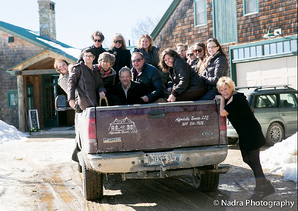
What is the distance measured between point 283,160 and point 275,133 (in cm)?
365

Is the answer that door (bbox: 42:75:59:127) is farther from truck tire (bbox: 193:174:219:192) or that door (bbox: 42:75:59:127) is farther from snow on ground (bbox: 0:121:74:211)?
truck tire (bbox: 193:174:219:192)

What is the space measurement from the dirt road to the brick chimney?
1628 cm

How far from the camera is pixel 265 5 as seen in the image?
48.0 feet

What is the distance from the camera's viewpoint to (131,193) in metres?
6.05

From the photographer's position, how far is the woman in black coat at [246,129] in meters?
5.32

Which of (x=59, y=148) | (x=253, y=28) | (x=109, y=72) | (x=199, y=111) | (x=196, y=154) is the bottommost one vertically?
(x=59, y=148)

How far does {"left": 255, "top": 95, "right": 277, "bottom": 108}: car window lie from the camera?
1070 cm

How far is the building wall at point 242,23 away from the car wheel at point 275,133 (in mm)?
4593

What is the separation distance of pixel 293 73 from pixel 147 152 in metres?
10.2

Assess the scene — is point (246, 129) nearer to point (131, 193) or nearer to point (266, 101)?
point (131, 193)

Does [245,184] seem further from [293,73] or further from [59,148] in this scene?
[293,73]

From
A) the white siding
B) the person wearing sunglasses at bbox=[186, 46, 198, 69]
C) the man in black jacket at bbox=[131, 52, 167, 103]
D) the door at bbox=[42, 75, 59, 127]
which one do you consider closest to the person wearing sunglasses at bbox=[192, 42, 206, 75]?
the person wearing sunglasses at bbox=[186, 46, 198, 69]

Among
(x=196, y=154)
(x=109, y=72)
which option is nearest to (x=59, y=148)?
(x=109, y=72)

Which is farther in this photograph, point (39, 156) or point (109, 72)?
point (39, 156)
